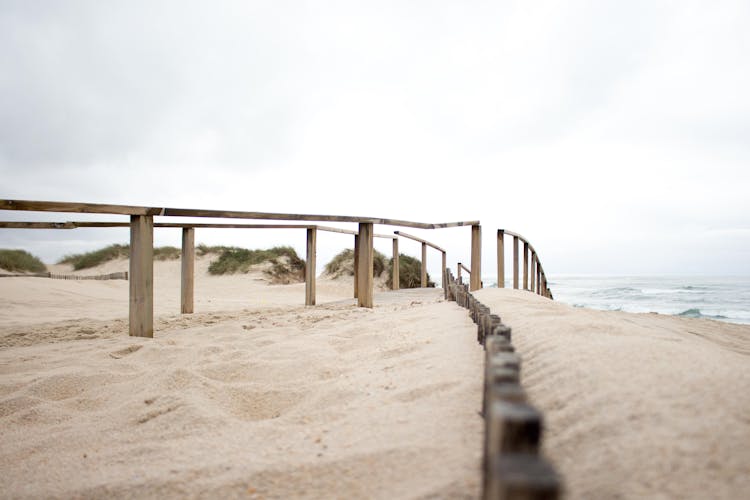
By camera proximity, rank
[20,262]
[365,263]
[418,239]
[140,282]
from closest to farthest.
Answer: [140,282] → [365,263] → [418,239] → [20,262]

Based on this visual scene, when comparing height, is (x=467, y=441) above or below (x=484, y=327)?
below

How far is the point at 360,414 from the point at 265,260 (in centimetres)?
1501

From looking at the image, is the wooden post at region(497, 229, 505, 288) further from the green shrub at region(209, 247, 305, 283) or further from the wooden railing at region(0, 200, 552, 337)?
the green shrub at region(209, 247, 305, 283)

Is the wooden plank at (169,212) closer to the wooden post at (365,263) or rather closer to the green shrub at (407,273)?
the wooden post at (365,263)

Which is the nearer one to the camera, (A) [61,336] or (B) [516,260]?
(A) [61,336]

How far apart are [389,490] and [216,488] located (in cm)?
60

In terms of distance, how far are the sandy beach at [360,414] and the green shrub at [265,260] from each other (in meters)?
12.2

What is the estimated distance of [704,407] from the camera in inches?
50.6

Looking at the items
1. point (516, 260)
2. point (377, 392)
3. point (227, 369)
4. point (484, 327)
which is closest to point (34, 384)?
point (227, 369)

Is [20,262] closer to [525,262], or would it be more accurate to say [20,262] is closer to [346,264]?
[346,264]

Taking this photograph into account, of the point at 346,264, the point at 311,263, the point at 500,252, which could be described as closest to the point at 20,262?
the point at 346,264

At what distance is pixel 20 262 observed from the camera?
1567 cm

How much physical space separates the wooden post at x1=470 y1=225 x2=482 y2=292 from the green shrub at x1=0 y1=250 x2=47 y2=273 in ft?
50.4

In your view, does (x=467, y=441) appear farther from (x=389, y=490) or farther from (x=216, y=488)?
(x=216, y=488)
